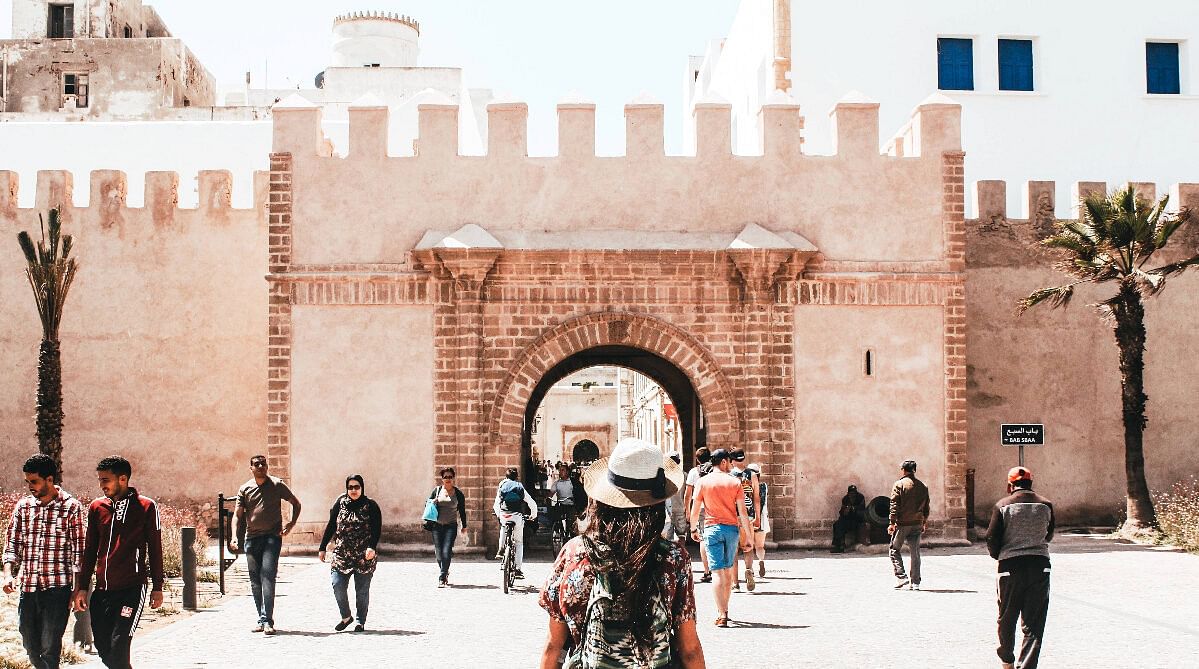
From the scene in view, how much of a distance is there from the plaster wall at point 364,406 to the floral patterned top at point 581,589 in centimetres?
1352

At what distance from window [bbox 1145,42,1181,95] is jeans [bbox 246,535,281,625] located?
23.6 metres

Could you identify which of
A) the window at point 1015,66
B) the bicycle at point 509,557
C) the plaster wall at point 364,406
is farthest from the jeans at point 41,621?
the window at point 1015,66

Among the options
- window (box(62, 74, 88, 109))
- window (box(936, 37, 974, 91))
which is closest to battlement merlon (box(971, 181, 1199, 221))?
window (box(936, 37, 974, 91))

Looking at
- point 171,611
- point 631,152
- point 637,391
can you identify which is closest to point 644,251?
point 631,152

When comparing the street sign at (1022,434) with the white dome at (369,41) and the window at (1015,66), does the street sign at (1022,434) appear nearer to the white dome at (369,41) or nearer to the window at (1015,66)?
the window at (1015,66)

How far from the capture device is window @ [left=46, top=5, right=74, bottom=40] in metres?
39.3

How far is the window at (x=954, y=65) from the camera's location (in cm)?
2819

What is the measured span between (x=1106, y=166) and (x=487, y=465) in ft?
54.6

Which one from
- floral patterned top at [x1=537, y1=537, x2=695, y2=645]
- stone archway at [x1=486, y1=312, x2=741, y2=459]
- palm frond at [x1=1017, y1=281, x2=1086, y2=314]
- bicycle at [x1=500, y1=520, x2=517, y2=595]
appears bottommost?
bicycle at [x1=500, y1=520, x2=517, y2=595]

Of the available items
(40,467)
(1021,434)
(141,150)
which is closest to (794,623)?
(40,467)

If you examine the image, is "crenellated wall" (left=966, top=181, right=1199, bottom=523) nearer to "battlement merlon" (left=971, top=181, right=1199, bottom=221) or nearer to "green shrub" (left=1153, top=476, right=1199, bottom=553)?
"battlement merlon" (left=971, top=181, right=1199, bottom=221)

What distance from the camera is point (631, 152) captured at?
19000 mm

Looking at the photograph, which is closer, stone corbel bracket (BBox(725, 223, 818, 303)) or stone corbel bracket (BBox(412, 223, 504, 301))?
stone corbel bracket (BBox(412, 223, 504, 301))

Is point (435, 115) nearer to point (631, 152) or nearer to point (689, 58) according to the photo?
point (631, 152)
